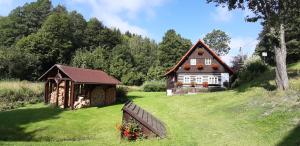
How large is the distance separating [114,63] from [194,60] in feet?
103

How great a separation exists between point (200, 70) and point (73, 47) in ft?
158

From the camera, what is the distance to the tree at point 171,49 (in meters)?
93.0

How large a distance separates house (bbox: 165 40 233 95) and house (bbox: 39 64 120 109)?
2016 cm

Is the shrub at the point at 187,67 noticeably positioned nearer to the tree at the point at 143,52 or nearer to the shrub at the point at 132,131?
the shrub at the point at 132,131

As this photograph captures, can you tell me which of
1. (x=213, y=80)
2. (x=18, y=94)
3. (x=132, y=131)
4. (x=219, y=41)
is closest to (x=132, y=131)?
(x=132, y=131)

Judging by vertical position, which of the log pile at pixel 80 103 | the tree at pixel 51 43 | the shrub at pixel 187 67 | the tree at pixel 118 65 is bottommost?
the log pile at pixel 80 103

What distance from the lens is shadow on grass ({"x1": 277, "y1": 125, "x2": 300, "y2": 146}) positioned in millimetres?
11261

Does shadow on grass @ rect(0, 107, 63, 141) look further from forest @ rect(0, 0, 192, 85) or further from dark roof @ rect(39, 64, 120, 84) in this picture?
forest @ rect(0, 0, 192, 85)

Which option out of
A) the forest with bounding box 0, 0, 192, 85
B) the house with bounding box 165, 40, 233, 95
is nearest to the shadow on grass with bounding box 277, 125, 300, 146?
the house with bounding box 165, 40, 233, 95

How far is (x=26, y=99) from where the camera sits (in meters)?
30.6

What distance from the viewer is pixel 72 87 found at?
26.9m

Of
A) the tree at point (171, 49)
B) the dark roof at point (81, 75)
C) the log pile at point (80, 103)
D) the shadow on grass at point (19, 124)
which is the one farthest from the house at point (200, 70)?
the tree at point (171, 49)

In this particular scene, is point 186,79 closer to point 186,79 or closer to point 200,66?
point 186,79

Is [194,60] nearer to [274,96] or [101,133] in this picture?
[274,96]
